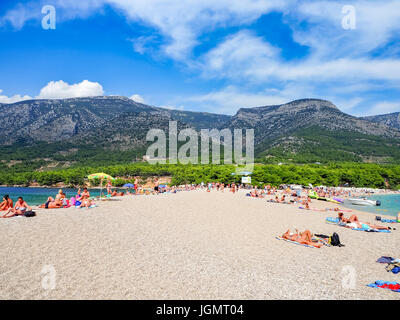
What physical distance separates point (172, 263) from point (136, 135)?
4667 inches

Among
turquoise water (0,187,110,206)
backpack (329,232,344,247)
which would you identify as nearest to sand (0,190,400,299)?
backpack (329,232,344,247)

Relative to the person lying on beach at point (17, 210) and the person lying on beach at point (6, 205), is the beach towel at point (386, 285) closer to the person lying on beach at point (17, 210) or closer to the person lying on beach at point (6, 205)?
the person lying on beach at point (17, 210)

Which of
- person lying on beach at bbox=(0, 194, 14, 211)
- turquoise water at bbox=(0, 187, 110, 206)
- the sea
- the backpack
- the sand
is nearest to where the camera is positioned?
the sand

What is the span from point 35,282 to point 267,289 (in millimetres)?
5208

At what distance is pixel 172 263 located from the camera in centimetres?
825


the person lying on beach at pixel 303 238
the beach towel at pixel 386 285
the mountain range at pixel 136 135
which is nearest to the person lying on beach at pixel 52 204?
the person lying on beach at pixel 303 238

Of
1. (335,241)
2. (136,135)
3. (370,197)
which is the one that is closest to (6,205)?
(335,241)

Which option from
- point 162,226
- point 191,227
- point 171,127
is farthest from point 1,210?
point 171,127

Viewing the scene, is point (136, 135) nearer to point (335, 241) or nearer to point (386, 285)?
point (335, 241)

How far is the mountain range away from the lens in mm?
111562

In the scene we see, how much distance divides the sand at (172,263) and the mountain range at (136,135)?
93.3 m

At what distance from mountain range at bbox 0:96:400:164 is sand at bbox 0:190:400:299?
306 ft

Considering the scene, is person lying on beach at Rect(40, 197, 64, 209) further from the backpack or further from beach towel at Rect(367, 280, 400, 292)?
beach towel at Rect(367, 280, 400, 292)
